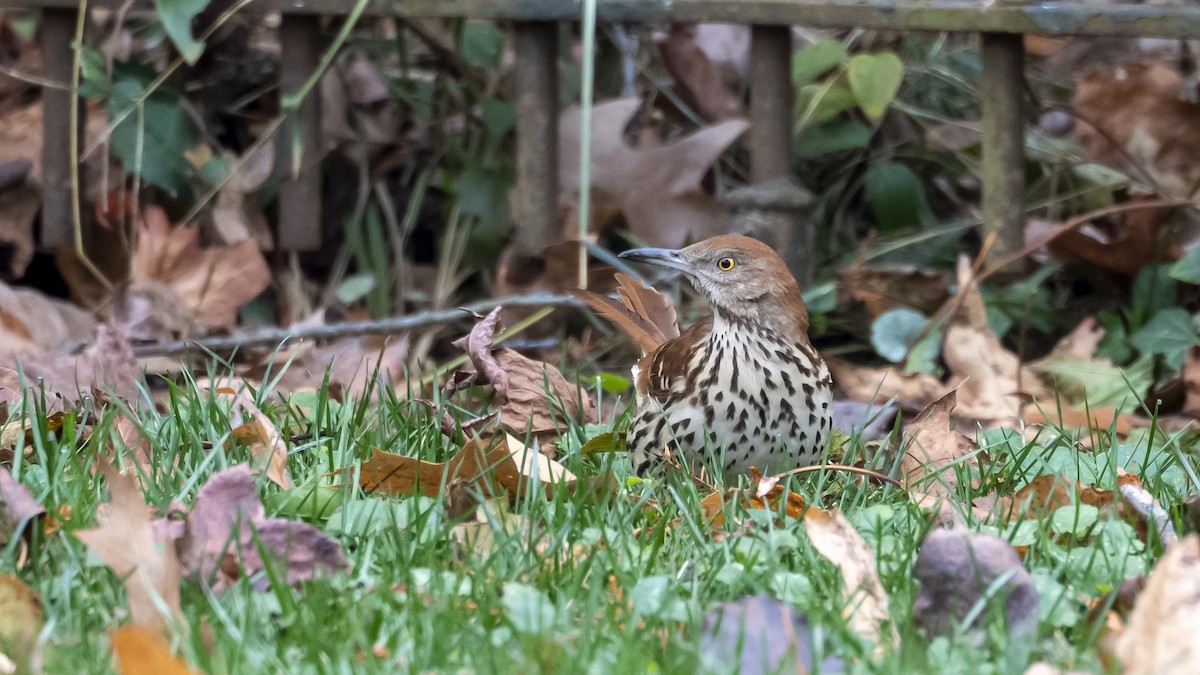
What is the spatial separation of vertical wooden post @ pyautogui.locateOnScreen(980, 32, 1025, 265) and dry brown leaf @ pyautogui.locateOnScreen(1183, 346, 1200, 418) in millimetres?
664

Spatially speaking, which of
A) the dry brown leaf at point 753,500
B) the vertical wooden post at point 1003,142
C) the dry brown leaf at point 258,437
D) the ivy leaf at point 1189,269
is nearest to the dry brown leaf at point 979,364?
the vertical wooden post at point 1003,142

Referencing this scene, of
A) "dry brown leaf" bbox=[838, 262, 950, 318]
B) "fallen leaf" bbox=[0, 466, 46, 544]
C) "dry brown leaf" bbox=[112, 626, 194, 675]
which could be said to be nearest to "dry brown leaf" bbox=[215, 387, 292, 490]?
"fallen leaf" bbox=[0, 466, 46, 544]

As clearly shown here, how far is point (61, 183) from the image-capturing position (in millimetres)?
4836

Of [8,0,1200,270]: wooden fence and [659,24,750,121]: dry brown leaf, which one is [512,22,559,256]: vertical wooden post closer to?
[8,0,1200,270]: wooden fence

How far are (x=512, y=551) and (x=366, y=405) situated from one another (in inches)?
38.0

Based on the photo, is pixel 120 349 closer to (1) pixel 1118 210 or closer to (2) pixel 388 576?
(2) pixel 388 576

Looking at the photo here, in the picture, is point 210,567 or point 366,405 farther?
point 366,405

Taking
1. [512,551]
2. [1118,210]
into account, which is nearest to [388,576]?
[512,551]

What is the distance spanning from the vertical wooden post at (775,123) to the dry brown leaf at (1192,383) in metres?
1.20

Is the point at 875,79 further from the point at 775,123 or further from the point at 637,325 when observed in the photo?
the point at 637,325

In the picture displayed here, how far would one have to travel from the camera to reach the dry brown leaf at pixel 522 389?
345 cm

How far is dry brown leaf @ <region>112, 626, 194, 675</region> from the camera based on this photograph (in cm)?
186

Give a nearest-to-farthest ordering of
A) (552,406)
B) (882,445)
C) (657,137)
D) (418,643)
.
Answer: (418,643) → (882,445) → (552,406) → (657,137)

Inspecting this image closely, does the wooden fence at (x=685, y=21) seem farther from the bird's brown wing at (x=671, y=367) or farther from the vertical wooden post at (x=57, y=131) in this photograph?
the bird's brown wing at (x=671, y=367)
